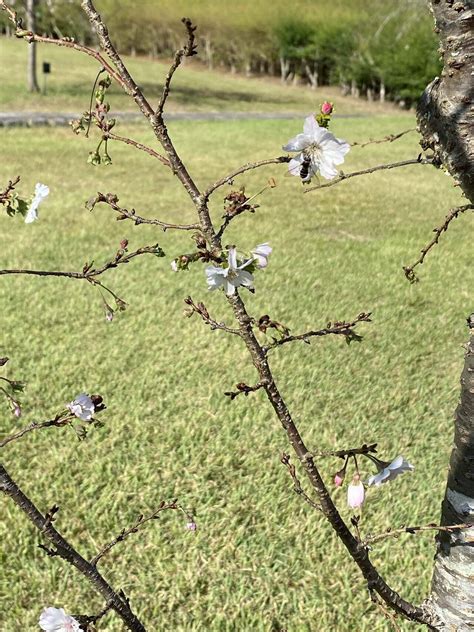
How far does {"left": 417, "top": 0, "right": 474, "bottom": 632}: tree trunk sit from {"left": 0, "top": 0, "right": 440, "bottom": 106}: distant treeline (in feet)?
53.6

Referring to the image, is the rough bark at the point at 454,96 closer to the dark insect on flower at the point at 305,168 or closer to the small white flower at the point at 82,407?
the dark insect on flower at the point at 305,168

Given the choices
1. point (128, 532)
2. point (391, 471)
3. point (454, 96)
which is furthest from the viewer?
point (128, 532)

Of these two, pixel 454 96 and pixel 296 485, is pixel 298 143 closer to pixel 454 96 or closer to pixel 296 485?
pixel 454 96

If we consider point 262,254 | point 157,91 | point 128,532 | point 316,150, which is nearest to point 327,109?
point 316,150

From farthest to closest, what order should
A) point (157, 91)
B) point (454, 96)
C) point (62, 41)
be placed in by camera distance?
1. point (157, 91)
2. point (454, 96)
3. point (62, 41)

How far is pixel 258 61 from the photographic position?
3025 centimetres

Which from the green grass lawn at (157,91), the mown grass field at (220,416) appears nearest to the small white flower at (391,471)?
A: the mown grass field at (220,416)

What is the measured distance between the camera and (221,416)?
127 inches

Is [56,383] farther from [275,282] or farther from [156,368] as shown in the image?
[275,282]

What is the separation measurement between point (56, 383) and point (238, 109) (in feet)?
54.6

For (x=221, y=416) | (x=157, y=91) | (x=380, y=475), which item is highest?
(x=157, y=91)

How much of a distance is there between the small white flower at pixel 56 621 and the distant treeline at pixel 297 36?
17.0 m

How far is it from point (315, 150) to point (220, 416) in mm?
2387

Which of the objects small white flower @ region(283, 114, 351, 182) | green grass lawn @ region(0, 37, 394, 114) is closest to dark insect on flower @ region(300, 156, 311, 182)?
small white flower @ region(283, 114, 351, 182)
